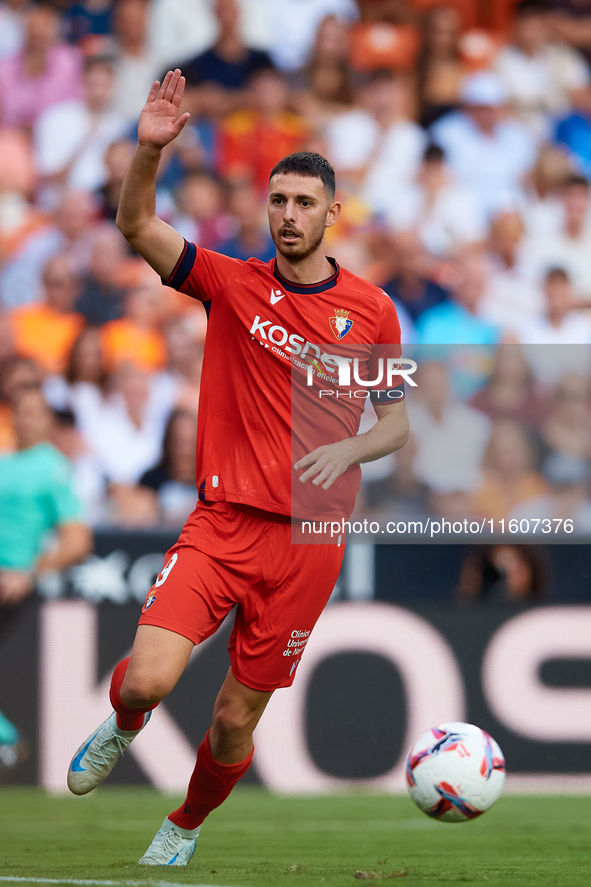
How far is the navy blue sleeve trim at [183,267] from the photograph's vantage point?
14.3ft

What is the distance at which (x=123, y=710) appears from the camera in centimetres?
431

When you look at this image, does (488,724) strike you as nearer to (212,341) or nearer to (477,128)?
(212,341)

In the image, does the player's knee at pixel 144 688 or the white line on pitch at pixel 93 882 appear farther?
the player's knee at pixel 144 688

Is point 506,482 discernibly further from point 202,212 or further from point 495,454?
point 202,212

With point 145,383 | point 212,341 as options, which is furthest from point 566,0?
point 212,341

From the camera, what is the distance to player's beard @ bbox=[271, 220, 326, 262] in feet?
14.3

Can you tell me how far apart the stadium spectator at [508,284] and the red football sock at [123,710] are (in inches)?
240

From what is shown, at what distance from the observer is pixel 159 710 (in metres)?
7.45

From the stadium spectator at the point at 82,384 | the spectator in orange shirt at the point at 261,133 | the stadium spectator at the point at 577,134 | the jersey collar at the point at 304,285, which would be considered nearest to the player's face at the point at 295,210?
the jersey collar at the point at 304,285

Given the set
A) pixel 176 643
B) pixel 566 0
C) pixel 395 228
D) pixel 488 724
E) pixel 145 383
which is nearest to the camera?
pixel 176 643

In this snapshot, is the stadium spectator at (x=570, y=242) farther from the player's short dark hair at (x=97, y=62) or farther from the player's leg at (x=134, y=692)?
the player's leg at (x=134, y=692)

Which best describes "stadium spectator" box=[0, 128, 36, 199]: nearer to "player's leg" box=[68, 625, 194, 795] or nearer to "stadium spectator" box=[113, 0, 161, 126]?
"stadium spectator" box=[113, 0, 161, 126]

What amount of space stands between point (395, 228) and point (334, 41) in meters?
2.54

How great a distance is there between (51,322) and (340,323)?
18.8 feet
